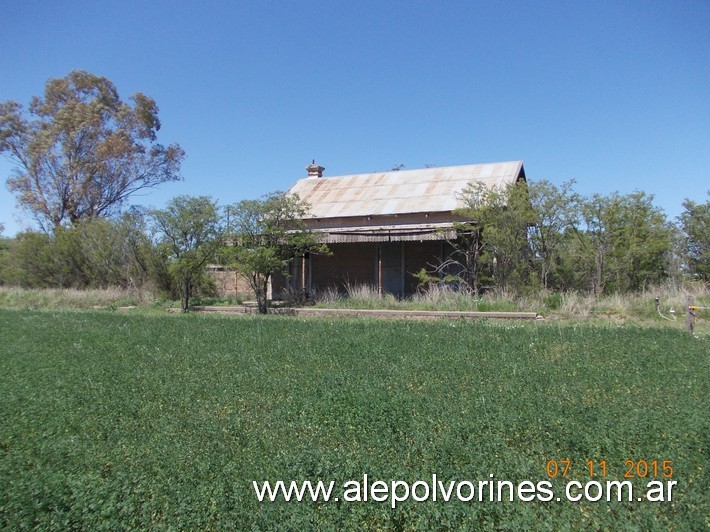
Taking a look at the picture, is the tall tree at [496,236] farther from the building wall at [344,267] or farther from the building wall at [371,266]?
the building wall at [344,267]

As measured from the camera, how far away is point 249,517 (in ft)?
10.8

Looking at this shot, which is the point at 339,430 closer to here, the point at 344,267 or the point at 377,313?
the point at 377,313

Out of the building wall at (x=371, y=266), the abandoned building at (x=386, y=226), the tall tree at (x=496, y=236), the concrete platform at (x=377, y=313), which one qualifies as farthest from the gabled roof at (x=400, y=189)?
the concrete platform at (x=377, y=313)

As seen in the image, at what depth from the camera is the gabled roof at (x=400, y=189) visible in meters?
21.5

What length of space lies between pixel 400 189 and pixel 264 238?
25.4 feet

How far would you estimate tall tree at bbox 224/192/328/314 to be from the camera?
702 inches

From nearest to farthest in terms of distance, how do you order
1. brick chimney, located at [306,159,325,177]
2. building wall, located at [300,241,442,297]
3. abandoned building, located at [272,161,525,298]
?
abandoned building, located at [272,161,525,298], building wall, located at [300,241,442,297], brick chimney, located at [306,159,325,177]

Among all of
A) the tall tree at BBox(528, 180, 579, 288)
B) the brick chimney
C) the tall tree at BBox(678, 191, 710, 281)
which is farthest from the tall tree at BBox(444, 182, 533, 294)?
the brick chimney

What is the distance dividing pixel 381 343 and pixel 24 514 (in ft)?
21.4

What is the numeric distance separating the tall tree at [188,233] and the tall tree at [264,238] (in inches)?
33.2

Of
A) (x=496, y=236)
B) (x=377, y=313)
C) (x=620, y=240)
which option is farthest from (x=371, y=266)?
(x=620, y=240)

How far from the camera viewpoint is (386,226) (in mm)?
21547

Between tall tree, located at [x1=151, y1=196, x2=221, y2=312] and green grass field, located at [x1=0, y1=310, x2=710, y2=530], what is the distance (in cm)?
1015

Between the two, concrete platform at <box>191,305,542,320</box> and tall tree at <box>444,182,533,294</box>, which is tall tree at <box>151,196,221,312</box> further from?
tall tree at <box>444,182,533,294</box>
